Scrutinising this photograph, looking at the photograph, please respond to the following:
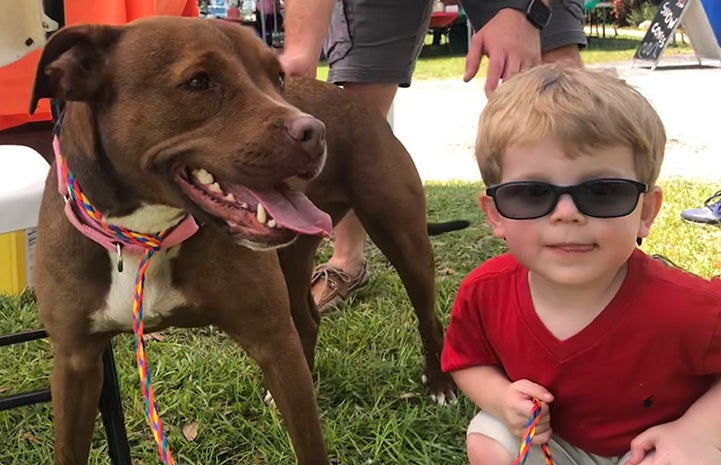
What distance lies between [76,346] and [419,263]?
143 centimetres

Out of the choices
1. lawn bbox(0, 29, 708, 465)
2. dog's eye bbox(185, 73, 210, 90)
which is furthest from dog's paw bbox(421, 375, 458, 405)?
dog's eye bbox(185, 73, 210, 90)

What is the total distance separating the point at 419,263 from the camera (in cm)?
336

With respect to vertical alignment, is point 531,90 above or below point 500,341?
above

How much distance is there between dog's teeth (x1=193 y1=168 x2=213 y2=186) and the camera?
2117 millimetres

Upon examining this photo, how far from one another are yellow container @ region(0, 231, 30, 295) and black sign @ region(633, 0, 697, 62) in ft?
42.5

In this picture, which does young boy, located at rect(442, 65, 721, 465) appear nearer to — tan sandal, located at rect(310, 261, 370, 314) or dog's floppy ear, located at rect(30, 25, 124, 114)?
dog's floppy ear, located at rect(30, 25, 124, 114)

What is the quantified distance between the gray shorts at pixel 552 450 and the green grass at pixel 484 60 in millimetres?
13283

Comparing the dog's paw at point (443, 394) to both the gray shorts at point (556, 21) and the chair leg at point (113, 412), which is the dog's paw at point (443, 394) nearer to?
the chair leg at point (113, 412)

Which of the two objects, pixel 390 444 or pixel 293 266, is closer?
pixel 390 444

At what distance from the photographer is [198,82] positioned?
6.93 ft

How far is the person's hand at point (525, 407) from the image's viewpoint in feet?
6.77

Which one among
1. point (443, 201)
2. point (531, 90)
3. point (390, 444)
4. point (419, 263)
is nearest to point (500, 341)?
point (531, 90)

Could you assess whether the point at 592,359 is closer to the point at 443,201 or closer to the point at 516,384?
the point at 516,384

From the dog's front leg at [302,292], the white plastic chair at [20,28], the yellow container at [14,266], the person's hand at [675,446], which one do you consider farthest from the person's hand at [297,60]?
the yellow container at [14,266]
